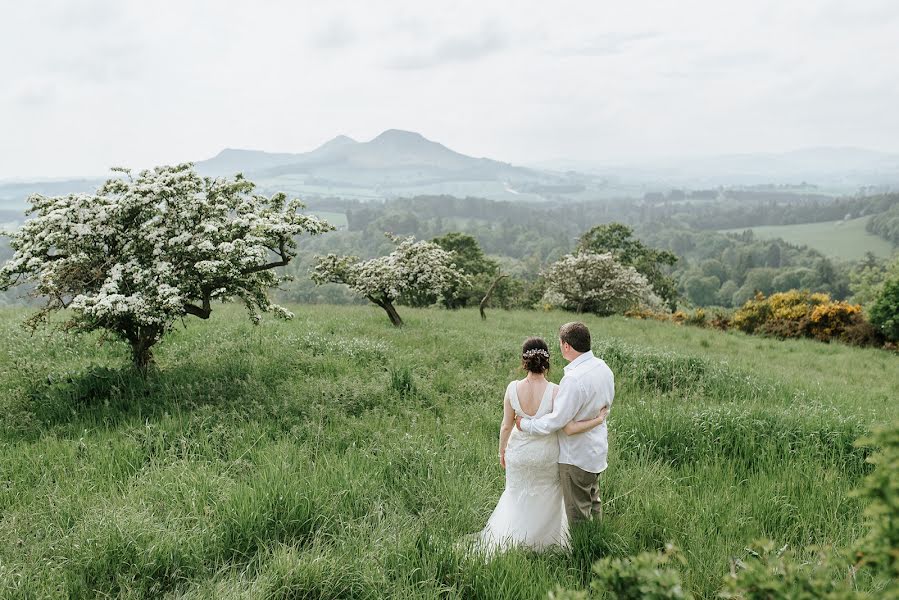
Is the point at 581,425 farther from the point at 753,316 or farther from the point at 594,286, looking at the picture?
the point at 594,286

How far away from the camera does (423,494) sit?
5898 mm

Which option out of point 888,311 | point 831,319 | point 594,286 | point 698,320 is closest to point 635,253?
point 594,286

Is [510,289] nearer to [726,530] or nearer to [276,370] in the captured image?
[276,370]

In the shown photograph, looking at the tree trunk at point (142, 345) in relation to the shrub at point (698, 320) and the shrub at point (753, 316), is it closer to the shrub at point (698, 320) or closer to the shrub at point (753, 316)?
the shrub at point (698, 320)

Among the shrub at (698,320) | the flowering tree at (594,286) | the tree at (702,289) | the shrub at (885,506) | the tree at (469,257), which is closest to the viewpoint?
the shrub at (885,506)

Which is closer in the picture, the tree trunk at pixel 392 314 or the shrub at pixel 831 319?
Answer: the tree trunk at pixel 392 314

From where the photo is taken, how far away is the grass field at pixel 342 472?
4.46 metres

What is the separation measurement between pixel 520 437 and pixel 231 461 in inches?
147

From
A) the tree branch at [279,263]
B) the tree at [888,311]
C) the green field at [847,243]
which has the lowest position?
the green field at [847,243]

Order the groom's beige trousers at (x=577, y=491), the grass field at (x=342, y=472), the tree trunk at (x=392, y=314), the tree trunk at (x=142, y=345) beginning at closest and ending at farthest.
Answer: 1. the grass field at (x=342, y=472)
2. the groom's beige trousers at (x=577, y=491)
3. the tree trunk at (x=142, y=345)
4. the tree trunk at (x=392, y=314)

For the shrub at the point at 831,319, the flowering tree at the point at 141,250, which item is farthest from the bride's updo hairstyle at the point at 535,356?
the shrub at the point at 831,319

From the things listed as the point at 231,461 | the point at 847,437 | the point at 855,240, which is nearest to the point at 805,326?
the point at 847,437

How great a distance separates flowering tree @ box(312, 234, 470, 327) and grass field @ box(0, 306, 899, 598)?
199 inches

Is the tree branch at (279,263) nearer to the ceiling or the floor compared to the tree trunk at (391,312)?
nearer to the ceiling
